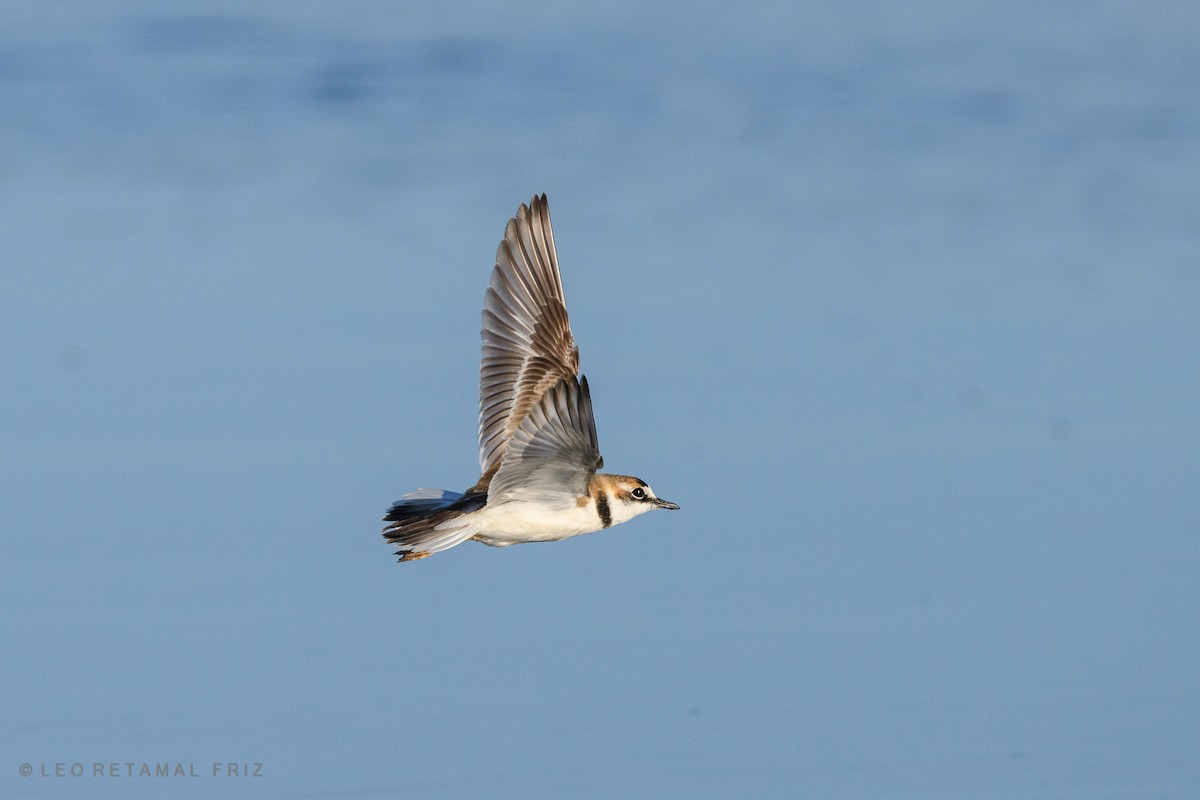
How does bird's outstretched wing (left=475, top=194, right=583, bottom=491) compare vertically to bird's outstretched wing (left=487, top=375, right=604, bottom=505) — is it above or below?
above

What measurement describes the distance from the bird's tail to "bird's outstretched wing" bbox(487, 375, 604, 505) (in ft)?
0.63

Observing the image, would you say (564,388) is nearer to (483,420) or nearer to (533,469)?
(533,469)

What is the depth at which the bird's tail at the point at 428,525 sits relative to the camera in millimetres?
7559

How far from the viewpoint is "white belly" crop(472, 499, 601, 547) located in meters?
7.56

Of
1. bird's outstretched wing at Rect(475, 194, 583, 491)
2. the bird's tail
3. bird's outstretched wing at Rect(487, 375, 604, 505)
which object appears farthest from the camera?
bird's outstretched wing at Rect(475, 194, 583, 491)

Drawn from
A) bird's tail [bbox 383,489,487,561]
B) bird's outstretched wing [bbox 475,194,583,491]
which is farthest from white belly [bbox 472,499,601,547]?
bird's outstretched wing [bbox 475,194,583,491]

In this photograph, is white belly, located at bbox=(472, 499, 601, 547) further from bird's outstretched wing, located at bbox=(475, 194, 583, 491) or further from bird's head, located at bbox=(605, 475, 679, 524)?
bird's outstretched wing, located at bbox=(475, 194, 583, 491)

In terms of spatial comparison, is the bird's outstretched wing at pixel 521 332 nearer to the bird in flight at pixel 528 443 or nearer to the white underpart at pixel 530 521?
the bird in flight at pixel 528 443

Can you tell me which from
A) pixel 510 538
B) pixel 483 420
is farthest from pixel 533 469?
pixel 483 420

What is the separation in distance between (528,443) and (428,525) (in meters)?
Answer: 0.77

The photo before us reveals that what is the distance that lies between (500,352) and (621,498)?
1.13 metres

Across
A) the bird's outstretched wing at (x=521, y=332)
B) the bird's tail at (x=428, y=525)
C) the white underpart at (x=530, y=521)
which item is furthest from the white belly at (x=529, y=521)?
the bird's outstretched wing at (x=521, y=332)

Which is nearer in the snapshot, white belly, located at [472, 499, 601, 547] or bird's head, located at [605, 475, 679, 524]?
white belly, located at [472, 499, 601, 547]

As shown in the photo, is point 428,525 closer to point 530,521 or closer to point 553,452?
point 530,521
